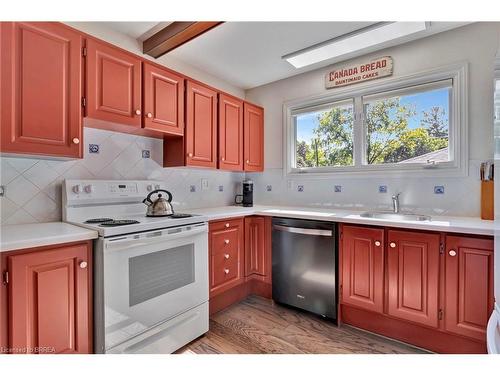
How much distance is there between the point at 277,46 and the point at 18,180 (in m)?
2.17

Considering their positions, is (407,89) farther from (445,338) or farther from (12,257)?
(12,257)

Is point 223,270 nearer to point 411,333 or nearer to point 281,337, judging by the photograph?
point 281,337

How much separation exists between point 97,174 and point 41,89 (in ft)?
2.34

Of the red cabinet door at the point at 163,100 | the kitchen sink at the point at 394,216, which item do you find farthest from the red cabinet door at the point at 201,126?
the kitchen sink at the point at 394,216

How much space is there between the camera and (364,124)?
2482mm

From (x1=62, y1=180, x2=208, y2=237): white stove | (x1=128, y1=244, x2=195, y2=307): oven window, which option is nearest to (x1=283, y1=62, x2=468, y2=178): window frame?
(x1=62, y1=180, x2=208, y2=237): white stove

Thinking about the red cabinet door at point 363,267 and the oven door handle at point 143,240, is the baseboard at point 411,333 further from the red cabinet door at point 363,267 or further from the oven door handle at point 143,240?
the oven door handle at point 143,240

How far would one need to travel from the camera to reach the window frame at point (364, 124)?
6.47ft

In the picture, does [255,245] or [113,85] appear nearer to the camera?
[113,85]

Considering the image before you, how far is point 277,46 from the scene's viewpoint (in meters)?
2.22

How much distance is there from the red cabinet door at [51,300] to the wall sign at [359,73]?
2.54m

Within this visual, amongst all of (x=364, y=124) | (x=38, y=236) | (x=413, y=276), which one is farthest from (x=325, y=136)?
(x=38, y=236)

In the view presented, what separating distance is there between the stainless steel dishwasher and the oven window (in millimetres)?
839

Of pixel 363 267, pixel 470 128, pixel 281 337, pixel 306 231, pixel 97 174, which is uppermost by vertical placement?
pixel 470 128
